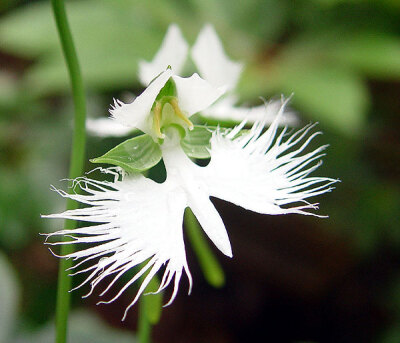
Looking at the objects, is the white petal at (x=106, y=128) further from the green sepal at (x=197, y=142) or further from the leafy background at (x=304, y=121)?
the leafy background at (x=304, y=121)

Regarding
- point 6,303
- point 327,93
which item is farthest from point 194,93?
point 327,93

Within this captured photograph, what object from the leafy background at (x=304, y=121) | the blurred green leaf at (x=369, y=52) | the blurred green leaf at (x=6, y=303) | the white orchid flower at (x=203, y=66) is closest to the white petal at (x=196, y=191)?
the white orchid flower at (x=203, y=66)

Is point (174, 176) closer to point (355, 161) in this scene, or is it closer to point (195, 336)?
point (355, 161)

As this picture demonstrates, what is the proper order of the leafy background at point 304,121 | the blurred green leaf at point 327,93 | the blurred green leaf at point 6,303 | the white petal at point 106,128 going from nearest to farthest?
the white petal at point 106,128 < the blurred green leaf at point 6,303 < the blurred green leaf at point 327,93 < the leafy background at point 304,121

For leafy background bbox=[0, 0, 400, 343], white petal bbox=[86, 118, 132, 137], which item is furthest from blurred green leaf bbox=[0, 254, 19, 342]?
leafy background bbox=[0, 0, 400, 343]

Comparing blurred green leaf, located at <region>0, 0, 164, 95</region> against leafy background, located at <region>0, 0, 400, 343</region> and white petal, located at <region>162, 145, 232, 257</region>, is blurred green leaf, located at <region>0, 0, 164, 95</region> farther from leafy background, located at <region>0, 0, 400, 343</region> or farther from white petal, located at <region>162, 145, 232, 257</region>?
white petal, located at <region>162, 145, 232, 257</region>
